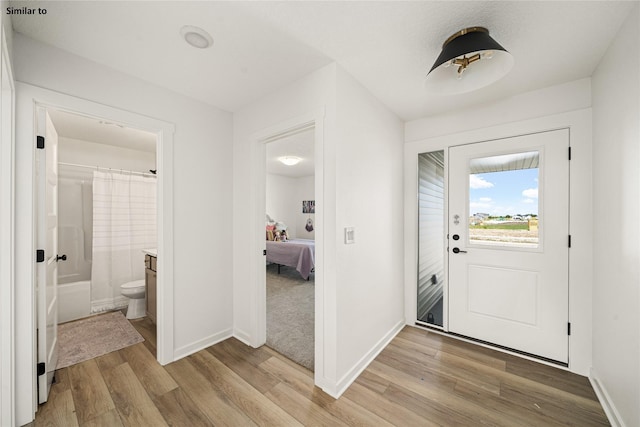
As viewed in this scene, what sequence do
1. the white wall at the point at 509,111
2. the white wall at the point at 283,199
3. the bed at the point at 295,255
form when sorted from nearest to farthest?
the white wall at the point at 509,111 < the bed at the point at 295,255 < the white wall at the point at 283,199

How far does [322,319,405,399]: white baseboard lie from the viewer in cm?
179

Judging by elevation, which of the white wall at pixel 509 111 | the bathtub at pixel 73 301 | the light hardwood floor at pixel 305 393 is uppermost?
the white wall at pixel 509 111

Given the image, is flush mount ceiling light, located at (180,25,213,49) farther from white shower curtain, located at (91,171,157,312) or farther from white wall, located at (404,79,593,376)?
white shower curtain, located at (91,171,157,312)

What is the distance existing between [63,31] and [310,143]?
306 centimetres

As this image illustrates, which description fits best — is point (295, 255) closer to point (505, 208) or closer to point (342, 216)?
point (342, 216)

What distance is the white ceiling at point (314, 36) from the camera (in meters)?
1.35

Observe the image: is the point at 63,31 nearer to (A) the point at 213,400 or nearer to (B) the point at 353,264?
(B) the point at 353,264

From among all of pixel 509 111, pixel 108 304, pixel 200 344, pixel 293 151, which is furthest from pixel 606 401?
pixel 108 304

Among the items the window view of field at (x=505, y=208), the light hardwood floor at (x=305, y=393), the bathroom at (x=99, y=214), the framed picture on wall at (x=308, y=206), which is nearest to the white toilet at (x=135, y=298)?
the bathroom at (x=99, y=214)

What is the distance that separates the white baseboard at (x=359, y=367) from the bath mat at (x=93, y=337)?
204 cm

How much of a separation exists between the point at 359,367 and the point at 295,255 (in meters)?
3.00

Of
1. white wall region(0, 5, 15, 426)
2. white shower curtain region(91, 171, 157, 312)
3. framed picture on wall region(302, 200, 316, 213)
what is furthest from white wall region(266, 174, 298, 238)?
white wall region(0, 5, 15, 426)

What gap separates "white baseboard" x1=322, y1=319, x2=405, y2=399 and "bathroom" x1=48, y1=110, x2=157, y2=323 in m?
3.19

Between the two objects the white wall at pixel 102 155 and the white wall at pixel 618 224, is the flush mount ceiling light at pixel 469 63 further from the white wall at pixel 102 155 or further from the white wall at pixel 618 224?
the white wall at pixel 102 155
